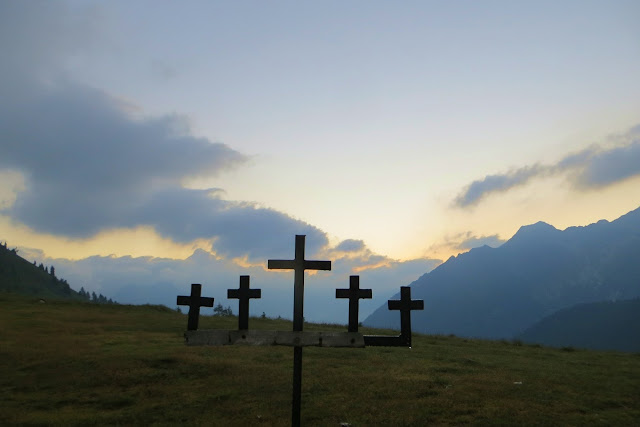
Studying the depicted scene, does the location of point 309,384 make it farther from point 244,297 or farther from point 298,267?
point 298,267

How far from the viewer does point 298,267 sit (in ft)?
45.8

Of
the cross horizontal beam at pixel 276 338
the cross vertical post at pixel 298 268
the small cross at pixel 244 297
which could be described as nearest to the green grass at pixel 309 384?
the cross horizontal beam at pixel 276 338

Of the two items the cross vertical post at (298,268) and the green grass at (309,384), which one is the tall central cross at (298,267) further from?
the green grass at (309,384)

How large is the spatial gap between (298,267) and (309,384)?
7.04 meters

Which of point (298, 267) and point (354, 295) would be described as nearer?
point (354, 295)

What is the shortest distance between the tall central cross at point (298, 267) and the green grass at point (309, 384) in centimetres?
350

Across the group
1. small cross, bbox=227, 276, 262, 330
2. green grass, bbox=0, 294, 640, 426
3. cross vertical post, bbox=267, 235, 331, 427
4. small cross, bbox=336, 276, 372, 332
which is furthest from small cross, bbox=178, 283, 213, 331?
small cross, bbox=336, 276, 372, 332

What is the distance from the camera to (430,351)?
26984 mm

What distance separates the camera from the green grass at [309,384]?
15.1m

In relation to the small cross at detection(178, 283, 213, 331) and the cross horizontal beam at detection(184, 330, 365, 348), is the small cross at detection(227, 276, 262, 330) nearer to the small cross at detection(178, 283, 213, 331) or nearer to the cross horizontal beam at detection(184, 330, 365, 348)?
the cross horizontal beam at detection(184, 330, 365, 348)

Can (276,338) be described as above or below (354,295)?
below

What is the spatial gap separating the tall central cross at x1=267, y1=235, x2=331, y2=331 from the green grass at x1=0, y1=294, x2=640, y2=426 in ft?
11.5

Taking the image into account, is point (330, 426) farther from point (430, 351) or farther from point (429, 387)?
point (430, 351)

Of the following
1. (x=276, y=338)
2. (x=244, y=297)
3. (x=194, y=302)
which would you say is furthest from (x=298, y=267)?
(x=194, y=302)
